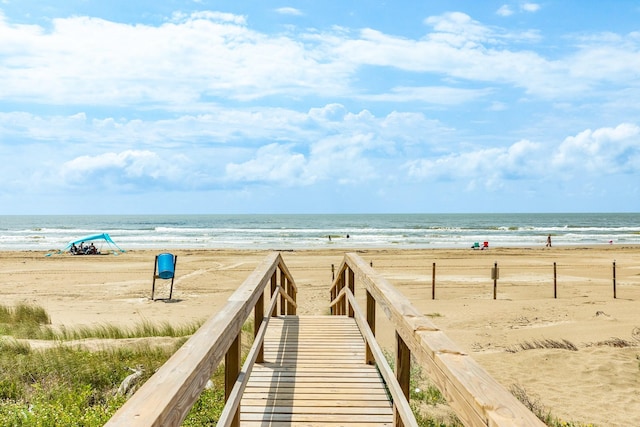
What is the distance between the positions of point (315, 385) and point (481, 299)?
13342 millimetres

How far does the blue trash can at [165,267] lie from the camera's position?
56.3 ft

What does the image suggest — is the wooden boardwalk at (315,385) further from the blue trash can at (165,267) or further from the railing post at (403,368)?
the blue trash can at (165,267)

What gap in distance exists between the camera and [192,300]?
1688cm

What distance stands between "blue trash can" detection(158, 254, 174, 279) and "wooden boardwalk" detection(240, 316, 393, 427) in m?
11.6

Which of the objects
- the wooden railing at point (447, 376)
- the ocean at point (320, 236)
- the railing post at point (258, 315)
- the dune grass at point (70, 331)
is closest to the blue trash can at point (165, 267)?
the dune grass at point (70, 331)

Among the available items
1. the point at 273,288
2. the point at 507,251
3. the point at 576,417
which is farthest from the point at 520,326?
the point at 507,251

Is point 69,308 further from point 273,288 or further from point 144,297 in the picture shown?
point 273,288

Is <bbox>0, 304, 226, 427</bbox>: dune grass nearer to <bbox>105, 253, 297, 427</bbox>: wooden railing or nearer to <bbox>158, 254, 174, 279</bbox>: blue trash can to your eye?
<bbox>105, 253, 297, 427</bbox>: wooden railing

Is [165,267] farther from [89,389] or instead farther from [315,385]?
[315,385]

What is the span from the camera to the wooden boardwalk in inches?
147

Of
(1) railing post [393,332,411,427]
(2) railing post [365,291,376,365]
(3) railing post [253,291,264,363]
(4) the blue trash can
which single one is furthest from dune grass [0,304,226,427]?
(4) the blue trash can

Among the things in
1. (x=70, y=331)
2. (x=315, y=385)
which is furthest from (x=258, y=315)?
(x=70, y=331)

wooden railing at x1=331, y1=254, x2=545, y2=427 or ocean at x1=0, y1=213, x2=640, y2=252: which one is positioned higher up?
wooden railing at x1=331, y1=254, x2=545, y2=427

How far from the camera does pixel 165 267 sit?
680 inches
